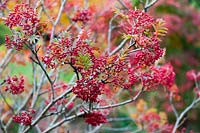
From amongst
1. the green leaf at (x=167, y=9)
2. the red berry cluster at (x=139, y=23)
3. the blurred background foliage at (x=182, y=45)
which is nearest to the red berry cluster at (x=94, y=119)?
the red berry cluster at (x=139, y=23)

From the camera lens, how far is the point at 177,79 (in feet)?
30.0

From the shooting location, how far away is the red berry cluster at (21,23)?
2.44m

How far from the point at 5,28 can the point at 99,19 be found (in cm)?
250

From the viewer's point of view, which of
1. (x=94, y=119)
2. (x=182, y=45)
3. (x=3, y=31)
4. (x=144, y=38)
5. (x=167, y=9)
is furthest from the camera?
(x=182, y=45)

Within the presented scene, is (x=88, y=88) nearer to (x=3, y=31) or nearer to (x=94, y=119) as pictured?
(x=94, y=119)

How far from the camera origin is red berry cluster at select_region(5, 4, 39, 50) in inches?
96.1

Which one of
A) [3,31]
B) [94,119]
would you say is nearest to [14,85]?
[3,31]

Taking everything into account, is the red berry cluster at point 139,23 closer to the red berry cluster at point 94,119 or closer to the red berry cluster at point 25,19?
the red berry cluster at point 25,19

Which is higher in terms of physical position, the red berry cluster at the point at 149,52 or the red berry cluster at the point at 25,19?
→ the red berry cluster at the point at 25,19

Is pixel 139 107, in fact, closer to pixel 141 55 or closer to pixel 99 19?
pixel 99 19

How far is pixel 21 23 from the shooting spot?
8.07ft

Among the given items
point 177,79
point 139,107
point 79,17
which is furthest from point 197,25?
point 79,17

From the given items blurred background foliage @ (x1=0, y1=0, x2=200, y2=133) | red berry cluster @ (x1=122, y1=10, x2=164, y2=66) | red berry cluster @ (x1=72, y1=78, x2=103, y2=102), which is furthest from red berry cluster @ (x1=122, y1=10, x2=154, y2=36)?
blurred background foliage @ (x1=0, y1=0, x2=200, y2=133)

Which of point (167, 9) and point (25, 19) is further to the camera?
point (167, 9)
